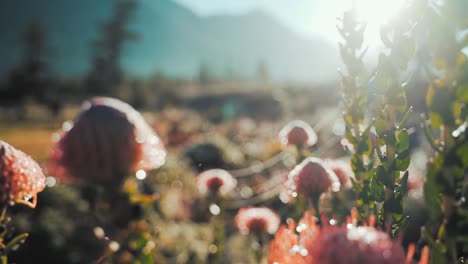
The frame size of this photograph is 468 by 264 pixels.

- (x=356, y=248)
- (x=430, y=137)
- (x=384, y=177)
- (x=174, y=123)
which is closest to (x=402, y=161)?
(x=384, y=177)

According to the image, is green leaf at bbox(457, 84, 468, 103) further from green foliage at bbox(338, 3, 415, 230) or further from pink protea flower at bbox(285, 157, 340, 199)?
pink protea flower at bbox(285, 157, 340, 199)

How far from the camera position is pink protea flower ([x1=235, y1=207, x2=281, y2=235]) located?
8.42 ft

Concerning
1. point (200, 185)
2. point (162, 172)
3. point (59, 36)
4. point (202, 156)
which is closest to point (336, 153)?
point (202, 156)

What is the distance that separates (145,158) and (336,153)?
10.1m

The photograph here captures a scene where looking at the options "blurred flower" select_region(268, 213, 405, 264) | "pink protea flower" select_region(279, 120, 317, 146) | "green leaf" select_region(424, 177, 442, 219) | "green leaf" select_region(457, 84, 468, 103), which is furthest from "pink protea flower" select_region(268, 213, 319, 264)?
"pink protea flower" select_region(279, 120, 317, 146)

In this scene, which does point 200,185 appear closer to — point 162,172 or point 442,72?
point 442,72

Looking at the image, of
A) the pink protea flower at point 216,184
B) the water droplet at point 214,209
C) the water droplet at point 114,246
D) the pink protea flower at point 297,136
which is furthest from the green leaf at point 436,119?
the pink protea flower at point 216,184

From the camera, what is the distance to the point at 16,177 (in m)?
0.86

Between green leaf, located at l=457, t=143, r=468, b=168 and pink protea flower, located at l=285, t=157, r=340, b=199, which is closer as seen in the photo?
green leaf, located at l=457, t=143, r=468, b=168

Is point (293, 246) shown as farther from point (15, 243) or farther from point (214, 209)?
point (214, 209)

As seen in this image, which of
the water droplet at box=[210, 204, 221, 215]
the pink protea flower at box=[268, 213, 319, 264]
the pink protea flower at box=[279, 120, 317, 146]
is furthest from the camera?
the water droplet at box=[210, 204, 221, 215]

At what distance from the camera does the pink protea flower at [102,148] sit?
1.06 metres

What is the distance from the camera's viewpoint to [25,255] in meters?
3.22

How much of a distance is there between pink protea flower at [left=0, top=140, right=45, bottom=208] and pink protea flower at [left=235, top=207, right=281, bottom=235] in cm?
173
